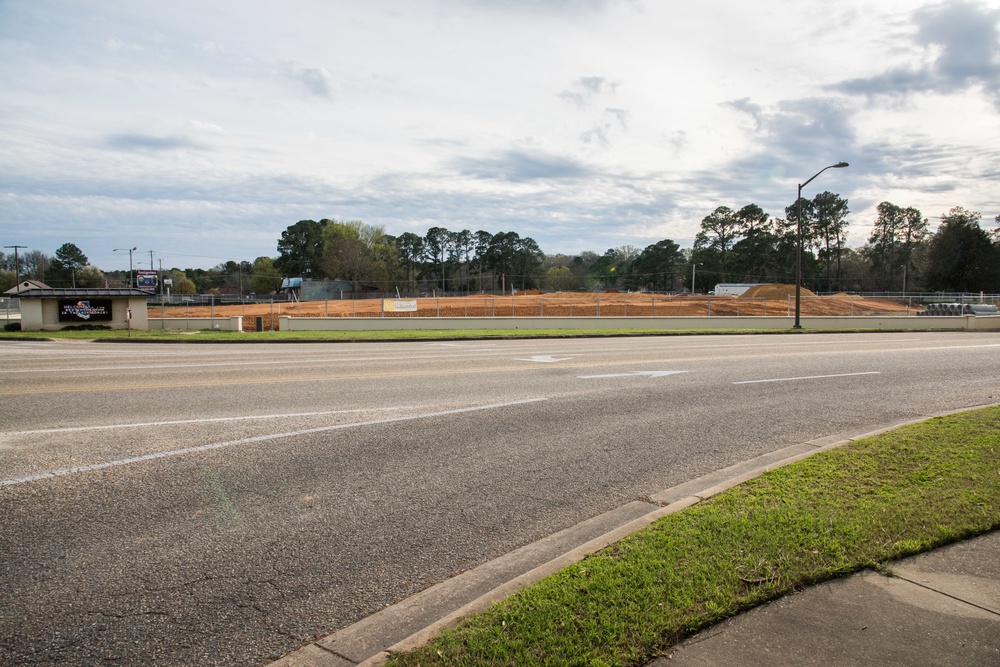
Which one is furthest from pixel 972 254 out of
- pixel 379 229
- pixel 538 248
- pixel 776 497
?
pixel 776 497

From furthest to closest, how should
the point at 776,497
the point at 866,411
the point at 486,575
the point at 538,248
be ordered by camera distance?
the point at 538,248 → the point at 866,411 → the point at 776,497 → the point at 486,575

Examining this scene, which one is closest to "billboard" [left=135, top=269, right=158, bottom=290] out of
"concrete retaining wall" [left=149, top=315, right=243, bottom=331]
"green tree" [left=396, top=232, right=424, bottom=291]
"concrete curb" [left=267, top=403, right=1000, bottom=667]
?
"green tree" [left=396, top=232, right=424, bottom=291]

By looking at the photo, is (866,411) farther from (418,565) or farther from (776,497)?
(418,565)

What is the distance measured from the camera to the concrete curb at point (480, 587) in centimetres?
298

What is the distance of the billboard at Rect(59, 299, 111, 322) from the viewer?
32.2m

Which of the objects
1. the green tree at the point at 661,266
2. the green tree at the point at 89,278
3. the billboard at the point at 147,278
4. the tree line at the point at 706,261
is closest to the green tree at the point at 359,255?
the tree line at the point at 706,261

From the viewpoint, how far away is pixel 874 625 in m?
3.07

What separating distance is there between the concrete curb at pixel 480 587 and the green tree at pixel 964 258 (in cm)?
9971

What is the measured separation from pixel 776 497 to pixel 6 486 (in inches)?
244

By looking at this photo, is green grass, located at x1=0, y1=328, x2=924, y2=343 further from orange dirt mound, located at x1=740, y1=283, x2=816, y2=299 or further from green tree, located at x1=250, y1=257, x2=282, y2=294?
green tree, located at x1=250, y1=257, x2=282, y2=294

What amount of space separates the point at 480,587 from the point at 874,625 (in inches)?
80.6

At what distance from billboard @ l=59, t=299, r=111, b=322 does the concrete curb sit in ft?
116

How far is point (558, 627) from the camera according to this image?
2.97 m

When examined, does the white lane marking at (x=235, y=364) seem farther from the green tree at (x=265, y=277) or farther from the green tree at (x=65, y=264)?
the green tree at (x=65, y=264)
